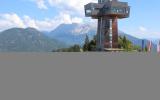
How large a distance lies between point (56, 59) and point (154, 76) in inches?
226

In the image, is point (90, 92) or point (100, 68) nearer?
point (90, 92)

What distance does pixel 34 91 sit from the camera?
12.5 meters

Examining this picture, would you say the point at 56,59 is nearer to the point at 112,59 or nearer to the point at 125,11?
the point at 112,59

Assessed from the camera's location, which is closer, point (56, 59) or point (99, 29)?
point (56, 59)

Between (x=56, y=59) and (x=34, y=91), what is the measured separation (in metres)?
6.27

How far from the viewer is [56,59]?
18.7 metres

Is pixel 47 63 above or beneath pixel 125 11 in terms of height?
beneath

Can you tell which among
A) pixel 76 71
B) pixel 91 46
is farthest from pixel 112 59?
pixel 91 46

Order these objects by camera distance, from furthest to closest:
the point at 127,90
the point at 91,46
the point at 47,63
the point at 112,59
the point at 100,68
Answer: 1. the point at 91,46
2. the point at 112,59
3. the point at 47,63
4. the point at 100,68
5. the point at 127,90

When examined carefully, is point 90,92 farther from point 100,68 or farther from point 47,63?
point 47,63

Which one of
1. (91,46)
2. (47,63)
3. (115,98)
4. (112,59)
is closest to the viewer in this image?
(115,98)

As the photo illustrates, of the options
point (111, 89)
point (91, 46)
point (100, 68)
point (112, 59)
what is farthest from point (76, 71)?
point (91, 46)

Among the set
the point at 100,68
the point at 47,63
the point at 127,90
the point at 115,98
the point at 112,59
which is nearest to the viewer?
the point at 115,98

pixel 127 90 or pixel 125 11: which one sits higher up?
pixel 125 11
